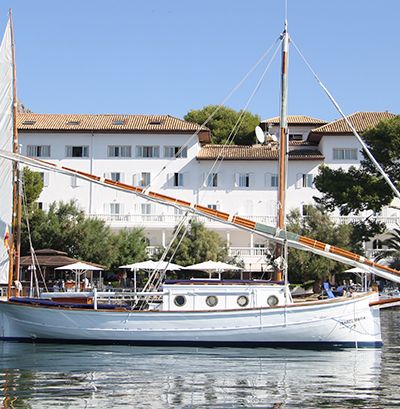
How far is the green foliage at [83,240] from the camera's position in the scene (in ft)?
167

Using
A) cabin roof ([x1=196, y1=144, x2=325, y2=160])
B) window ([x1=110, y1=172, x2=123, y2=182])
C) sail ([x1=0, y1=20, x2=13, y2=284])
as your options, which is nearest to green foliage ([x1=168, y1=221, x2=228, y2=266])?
cabin roof ([x1=196, y1=144, x2=325, y2=160])

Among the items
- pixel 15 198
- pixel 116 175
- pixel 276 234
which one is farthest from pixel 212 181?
pixel 276 234

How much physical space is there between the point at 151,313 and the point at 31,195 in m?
31.3

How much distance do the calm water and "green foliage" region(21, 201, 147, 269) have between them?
79.3 ft

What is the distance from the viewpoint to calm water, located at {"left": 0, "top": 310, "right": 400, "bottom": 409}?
54.1 ft

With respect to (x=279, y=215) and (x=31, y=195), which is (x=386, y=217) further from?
(x=279, y=215)

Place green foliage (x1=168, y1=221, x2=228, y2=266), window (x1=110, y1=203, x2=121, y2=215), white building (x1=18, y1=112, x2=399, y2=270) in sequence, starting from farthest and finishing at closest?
white building (x1=18, y1=112, x2=399, y2=270)
window (x1=110, y1=203, x2=121, y2=215)
green foliage (x1=168, y1=221, x2=228, y2=266)

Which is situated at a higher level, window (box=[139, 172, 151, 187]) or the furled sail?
window (box=[139, 172, 151, 187])

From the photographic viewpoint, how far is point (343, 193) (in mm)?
46656

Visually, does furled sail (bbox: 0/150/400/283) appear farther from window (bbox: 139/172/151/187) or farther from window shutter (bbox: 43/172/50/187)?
window shutter (bbox: 43/172/50/187)

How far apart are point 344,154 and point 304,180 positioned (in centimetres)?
388

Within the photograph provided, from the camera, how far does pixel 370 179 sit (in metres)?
46.7

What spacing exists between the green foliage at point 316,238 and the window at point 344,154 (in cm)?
1507

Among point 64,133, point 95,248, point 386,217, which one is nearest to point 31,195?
point 95,248
